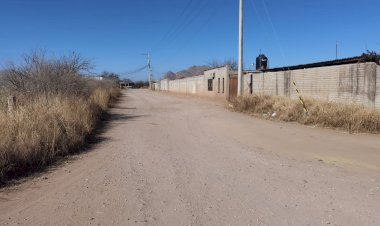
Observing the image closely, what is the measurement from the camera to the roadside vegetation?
7.82 m

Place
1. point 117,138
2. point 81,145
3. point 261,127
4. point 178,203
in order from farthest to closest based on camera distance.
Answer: point 261,127
point 117,138
point 81,145
point 178,203

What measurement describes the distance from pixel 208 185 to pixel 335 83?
35.6 feet

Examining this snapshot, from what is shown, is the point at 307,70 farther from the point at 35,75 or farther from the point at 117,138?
the point at 35,75

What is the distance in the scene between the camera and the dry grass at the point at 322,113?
12.6 m

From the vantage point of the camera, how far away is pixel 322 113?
1442 centimetres

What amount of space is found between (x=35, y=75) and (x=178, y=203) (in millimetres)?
12117

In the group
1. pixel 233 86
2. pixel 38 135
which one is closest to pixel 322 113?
pixel 38 135

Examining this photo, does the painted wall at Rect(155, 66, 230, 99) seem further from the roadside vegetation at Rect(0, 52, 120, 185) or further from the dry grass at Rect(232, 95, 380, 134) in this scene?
the roadside vegetation at Rect(0, 52, 120, 185)

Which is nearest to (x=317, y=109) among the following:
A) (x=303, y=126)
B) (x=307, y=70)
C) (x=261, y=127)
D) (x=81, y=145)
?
(x=303, y=126)

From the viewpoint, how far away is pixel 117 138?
11.9 m

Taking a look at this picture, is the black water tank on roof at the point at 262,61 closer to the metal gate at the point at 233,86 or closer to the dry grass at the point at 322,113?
the metal gate at the point at 233,86

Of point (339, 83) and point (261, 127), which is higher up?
point (339, 83)

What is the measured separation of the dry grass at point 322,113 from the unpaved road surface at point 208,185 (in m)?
1.48

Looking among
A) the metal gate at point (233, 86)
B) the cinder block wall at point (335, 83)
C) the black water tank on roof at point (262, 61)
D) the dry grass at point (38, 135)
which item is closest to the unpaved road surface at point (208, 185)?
the dry grass at point (38, 135)
